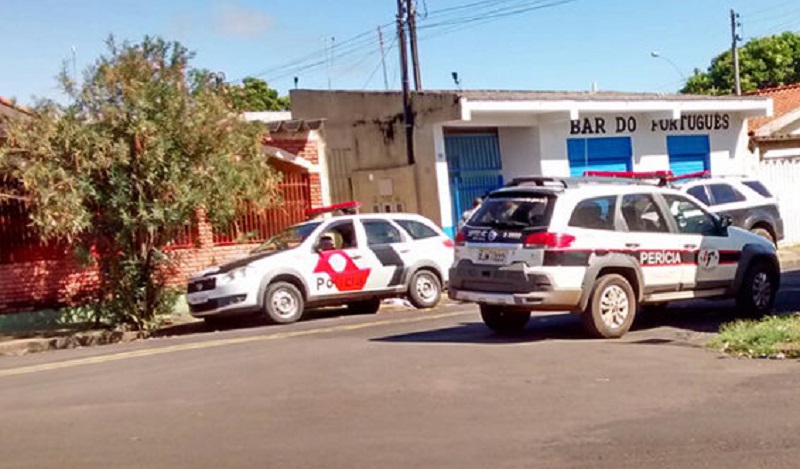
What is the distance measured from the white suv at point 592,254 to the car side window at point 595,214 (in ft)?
0.04

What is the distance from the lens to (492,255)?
1104 centimetres

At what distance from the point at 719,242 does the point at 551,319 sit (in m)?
2.53

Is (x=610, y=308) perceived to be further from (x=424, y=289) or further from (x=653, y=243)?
(x=424, y=289)

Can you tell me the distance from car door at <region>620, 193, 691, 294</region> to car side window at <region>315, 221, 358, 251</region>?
6.10 metres

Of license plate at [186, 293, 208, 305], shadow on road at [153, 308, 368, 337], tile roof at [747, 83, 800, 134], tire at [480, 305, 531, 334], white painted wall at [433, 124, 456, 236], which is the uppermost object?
tile roof at [747, 83, 800, 134]

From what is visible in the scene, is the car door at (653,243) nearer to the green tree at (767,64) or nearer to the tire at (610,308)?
the tire at (610,308)

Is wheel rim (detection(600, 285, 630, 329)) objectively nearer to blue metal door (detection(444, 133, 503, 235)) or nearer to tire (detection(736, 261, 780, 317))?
tire (detection(736, 261, 780, 317))

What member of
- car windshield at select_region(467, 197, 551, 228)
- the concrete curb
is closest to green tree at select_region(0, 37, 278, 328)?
the concrete curb

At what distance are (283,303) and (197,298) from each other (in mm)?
1383

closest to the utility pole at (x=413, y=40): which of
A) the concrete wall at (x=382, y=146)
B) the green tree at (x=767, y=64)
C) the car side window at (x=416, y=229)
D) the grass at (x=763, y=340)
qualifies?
the concrete wall at (x=382, y=146)

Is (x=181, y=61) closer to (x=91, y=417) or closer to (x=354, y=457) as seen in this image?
(x=91, y=417)

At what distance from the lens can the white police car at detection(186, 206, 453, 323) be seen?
50.0ft

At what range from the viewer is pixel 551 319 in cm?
1330

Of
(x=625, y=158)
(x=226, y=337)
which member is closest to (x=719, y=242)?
(x=226, y=337)
